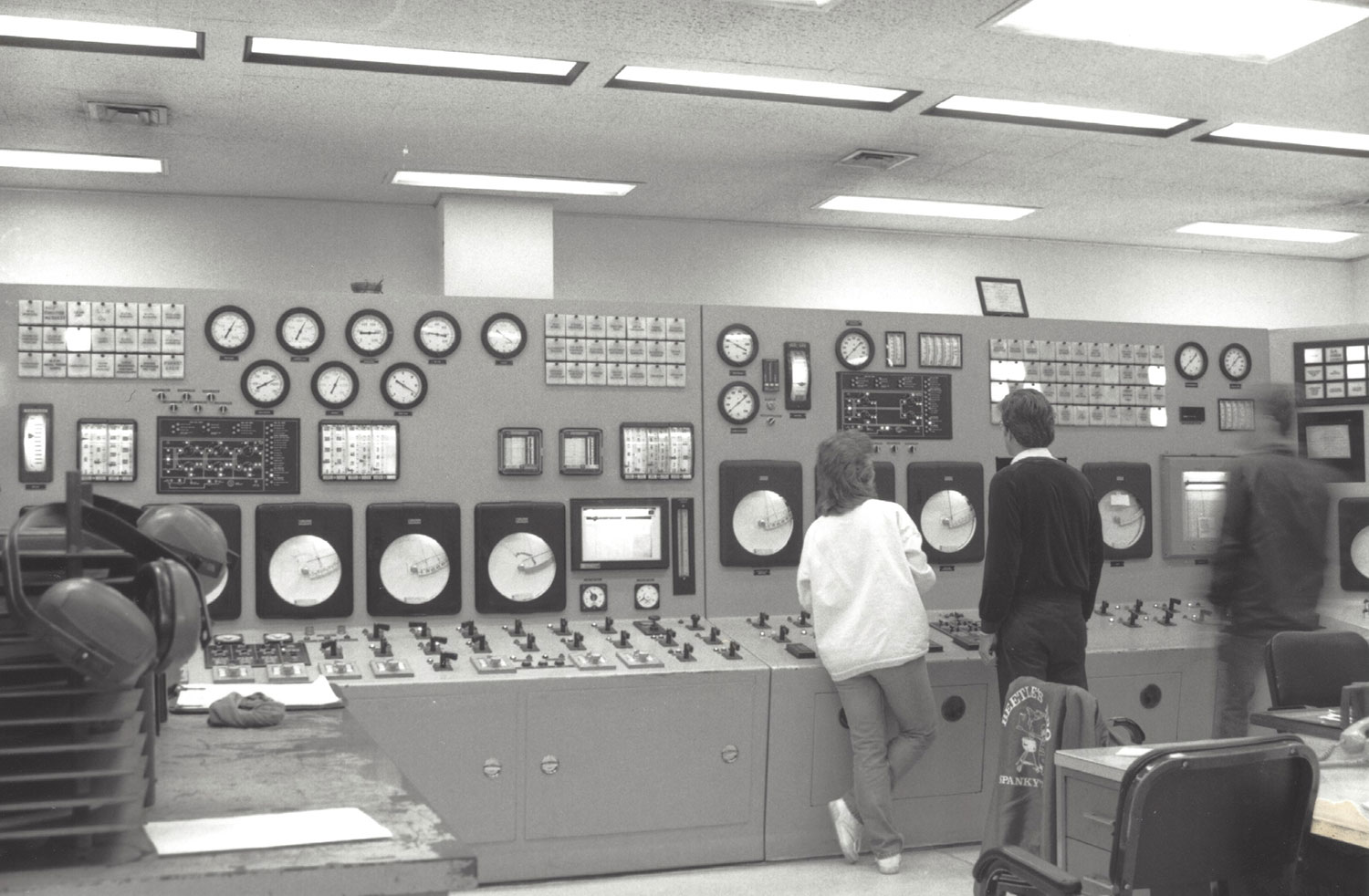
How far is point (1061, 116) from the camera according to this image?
5281 mm

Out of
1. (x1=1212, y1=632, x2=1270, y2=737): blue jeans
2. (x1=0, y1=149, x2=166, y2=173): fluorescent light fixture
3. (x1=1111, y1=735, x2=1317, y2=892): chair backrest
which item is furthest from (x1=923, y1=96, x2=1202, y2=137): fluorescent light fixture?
(x1=0, y1=149, x2=166, y2=173): fluorescent light fixture

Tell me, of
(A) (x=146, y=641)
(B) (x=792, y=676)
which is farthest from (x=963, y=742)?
(A) (x=146, y=641)

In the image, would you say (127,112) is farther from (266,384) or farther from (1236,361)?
(1236,361)

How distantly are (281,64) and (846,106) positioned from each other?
6.96 ft

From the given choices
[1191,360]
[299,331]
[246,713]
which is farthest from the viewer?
[1191,360]

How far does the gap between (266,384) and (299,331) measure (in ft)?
0.75

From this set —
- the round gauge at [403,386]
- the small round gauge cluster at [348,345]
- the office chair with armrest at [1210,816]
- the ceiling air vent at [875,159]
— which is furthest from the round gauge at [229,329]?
the office chair with armrest at [1210,816]

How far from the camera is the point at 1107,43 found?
4305 millimetres

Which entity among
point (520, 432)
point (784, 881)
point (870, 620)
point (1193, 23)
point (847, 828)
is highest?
point (1193, 23)

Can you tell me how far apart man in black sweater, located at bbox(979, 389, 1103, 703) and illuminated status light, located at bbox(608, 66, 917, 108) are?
144 centimetres

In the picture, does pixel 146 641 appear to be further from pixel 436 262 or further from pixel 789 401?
pixel 436 262

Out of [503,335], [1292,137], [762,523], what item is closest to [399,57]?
[503,335]

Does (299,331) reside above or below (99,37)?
below

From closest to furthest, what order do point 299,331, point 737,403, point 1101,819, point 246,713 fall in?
1. point 246,713
2. point 1101,819
3. point 299,331
4. point 737,403
